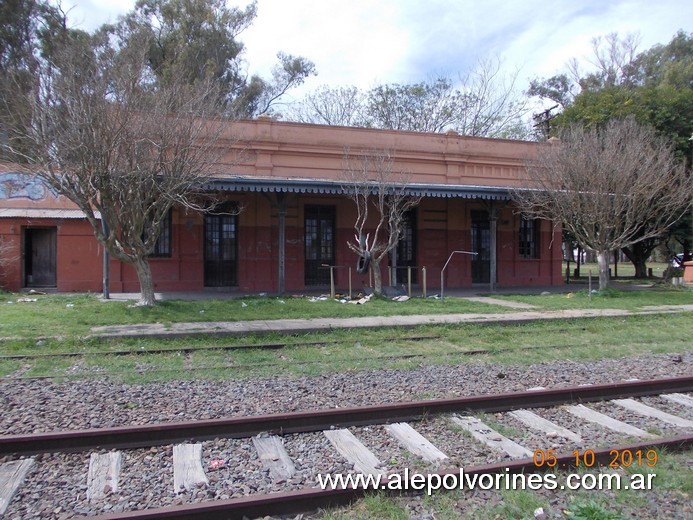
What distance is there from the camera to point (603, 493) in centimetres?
413

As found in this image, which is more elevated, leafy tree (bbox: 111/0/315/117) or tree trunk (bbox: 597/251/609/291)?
leafy tree (bbox: 111/0/315/117)

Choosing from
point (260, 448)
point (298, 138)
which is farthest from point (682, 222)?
point (260, 448)

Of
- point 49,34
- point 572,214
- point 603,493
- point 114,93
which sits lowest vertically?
point 603,493

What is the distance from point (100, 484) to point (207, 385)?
3.05 m

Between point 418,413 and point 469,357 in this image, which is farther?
point 469,357

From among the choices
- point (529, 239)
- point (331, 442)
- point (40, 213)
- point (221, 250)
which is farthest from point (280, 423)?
point (529, 239)

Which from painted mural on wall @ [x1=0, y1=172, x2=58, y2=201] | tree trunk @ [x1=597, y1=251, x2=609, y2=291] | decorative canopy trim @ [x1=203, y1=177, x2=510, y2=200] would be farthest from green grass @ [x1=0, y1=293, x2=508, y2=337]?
tree trunk @ [x1=597, y1=251, x2=609, y2=291]

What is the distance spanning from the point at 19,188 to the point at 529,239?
19641 mm

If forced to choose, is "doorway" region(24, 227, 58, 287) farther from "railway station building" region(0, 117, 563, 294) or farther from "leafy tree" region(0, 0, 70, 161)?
"leafy tree" region(0, 0, 70, 161)

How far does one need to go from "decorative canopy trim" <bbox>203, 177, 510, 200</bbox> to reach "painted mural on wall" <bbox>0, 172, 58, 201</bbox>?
248 inches

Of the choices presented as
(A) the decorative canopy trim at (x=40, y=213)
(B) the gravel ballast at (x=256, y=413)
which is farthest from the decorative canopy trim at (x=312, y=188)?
(B) the gravel ballast at (x=256, y=413)

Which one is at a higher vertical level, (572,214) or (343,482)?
(572,214)

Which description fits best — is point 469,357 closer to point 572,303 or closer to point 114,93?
point 572,303

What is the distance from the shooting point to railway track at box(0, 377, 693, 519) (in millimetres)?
3924
